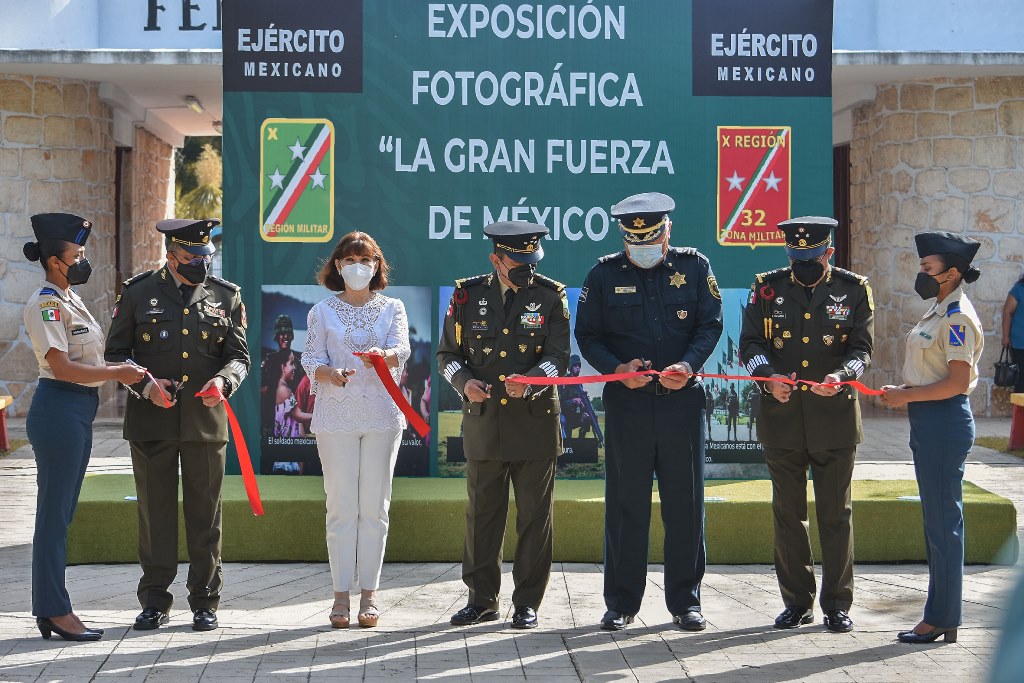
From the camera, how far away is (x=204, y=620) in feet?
18.1

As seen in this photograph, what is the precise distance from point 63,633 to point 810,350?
3424mm

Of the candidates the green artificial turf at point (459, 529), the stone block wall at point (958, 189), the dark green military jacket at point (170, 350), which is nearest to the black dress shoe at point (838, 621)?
the green artificial turf at point (459, 529)

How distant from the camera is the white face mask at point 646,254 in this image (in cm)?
574

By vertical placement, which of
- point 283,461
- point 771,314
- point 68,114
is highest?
→ point 68,114

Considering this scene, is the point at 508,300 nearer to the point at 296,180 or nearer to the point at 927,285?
the point at 927,285

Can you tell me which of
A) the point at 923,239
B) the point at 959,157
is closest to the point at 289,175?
the point at 923,239

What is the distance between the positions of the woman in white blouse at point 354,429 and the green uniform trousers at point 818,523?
174 centimetres

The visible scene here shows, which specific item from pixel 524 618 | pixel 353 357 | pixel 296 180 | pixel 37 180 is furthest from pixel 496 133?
pixel 37 180

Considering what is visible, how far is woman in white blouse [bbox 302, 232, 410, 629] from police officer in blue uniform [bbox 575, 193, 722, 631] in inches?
37.5

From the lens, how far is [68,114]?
44.7 ft

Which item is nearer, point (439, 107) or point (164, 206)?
point (439, 107)

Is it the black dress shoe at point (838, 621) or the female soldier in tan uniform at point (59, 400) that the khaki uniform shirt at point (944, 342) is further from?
the female soldier in tan uniform at point (59, 400)

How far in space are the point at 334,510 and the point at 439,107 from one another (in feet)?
10.4

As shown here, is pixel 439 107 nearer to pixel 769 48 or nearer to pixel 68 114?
pixel 769 48
